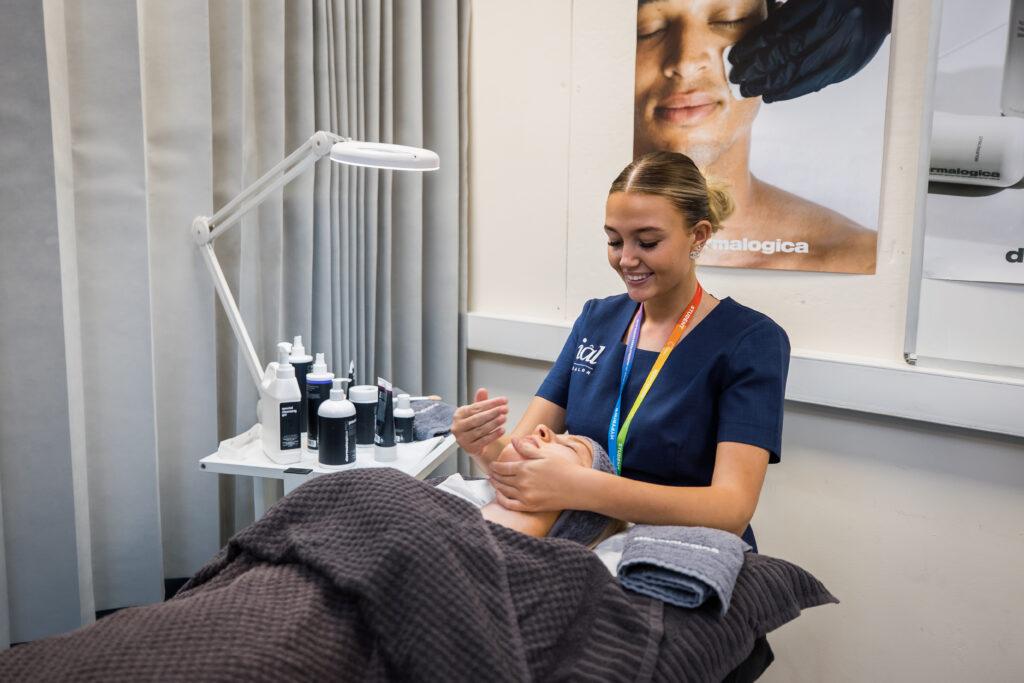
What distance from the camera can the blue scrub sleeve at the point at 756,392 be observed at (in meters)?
1.32

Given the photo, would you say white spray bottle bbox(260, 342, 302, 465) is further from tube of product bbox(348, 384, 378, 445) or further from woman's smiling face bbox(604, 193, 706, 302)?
woman's smiling face bbox(604, 193, 706, 302)

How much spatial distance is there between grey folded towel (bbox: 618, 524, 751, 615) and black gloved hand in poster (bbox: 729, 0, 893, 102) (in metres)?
1.08

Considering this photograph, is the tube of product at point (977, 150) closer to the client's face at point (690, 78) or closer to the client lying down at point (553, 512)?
the client's face at point (690, 78)

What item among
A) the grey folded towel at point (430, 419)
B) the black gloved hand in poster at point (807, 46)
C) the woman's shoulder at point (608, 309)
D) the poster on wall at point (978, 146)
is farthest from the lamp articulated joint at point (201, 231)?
the poster on wall at point (978, 146)

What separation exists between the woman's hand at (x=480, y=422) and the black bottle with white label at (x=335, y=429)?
0.27 meters

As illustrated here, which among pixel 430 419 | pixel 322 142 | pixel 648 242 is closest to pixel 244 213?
pixel 322 142

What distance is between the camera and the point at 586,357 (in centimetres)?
162

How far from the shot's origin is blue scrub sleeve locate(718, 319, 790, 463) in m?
1.32

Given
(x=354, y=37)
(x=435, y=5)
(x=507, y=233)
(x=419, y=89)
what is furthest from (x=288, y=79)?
(x=507, y=233)

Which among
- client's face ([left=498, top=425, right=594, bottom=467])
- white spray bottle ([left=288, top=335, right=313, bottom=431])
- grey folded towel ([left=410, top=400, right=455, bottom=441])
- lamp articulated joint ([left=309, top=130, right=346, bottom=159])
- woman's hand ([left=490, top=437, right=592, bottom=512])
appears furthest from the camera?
grey folded towel ([left=410, top=400, right=455, bottom=441])

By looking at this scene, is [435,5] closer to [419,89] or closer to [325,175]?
[419,89]

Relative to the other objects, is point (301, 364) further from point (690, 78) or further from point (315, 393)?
point (690, 78)

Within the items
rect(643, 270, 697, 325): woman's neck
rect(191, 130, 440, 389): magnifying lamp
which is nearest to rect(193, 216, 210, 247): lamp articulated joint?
rect(191, 130, 440, 389): magnifying lamp

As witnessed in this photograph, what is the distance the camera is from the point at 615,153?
81.2 inches
